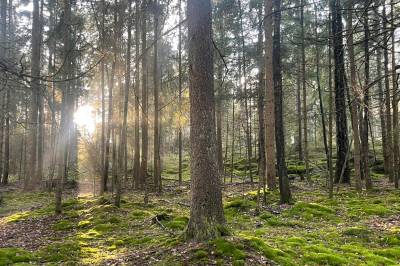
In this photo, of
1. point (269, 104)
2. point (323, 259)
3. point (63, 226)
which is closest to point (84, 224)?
point (63, 226)

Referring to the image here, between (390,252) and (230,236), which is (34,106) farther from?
(390,252)

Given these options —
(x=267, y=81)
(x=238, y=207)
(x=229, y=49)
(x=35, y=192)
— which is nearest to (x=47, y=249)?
(x=238, y=207)

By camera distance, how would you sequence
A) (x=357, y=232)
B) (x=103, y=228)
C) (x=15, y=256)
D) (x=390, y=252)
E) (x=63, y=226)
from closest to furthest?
(x=390, y=252)
(x=15, y=256)
(x=357, y=232)
(x=103, y=228)
(x=63, y=226)

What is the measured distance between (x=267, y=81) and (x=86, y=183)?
1698cm

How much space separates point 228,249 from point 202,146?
72.8 inches

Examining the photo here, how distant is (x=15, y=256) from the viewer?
7.58 metres

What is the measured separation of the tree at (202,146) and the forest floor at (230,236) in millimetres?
376

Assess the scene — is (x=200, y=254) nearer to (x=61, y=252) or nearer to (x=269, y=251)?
(x=269, y=251)

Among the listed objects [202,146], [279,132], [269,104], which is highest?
[269,104]

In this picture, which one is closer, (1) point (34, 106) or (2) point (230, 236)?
(2) point (230, 236)

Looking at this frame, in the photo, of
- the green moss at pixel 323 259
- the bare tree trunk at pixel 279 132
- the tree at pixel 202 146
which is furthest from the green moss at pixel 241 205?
the tree at pixel 202 146

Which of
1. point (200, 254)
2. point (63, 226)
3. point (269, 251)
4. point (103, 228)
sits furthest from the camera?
point (63, 226)

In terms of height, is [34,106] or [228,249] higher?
[34,106]

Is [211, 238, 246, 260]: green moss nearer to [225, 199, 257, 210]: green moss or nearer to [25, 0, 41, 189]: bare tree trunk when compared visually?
[225, 199, 257, 210]: green moss
